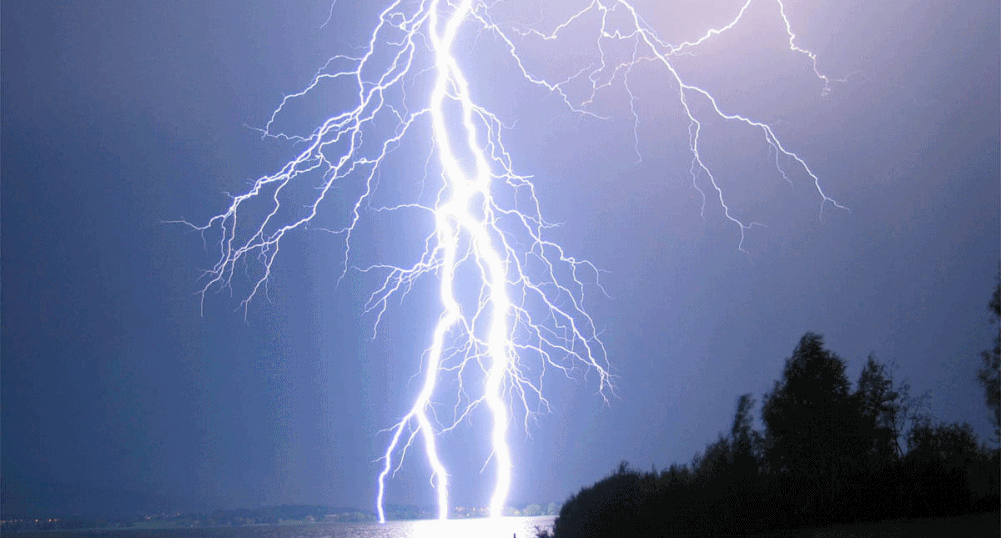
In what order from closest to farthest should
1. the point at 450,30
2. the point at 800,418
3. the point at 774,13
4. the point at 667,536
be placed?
the point at 667,536 < the point at 800,418 < the point at 450,30 < the point at 774,13

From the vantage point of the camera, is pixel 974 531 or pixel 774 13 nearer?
pixel 974 531

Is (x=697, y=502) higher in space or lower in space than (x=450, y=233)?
lower

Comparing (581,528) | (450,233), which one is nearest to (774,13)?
(450,233)

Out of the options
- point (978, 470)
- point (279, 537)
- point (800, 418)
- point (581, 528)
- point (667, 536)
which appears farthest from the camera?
point (279, 537)

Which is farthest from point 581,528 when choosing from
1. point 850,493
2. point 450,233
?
point 450,233

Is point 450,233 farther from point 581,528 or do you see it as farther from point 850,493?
point 850,493

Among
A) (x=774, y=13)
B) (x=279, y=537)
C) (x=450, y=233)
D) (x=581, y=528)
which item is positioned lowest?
(x=279, y=537)
